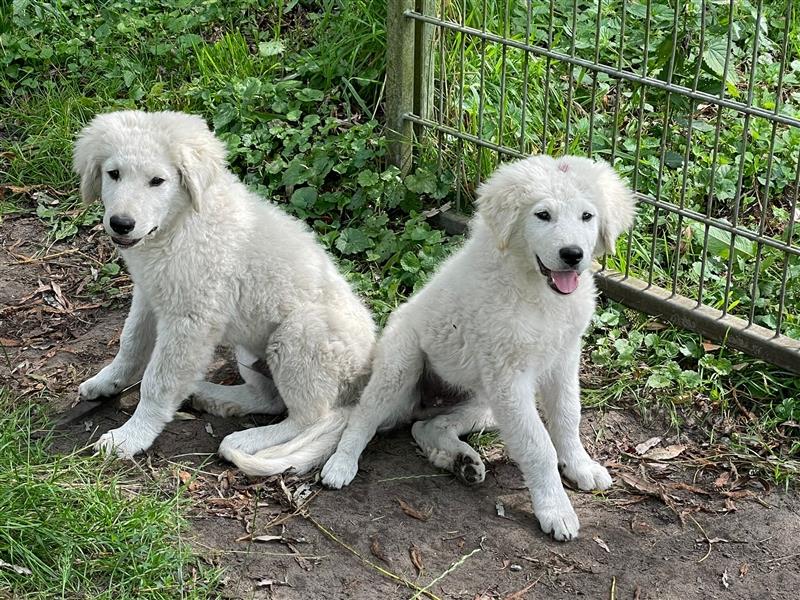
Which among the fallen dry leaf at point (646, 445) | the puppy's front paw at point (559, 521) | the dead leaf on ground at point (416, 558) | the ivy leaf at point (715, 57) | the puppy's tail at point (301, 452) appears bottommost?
the fallen dry leaf at point (646, 445)

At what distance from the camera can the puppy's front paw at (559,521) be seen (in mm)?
4324

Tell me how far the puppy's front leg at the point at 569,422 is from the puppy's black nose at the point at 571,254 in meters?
0.54

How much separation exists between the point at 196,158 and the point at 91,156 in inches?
17.1

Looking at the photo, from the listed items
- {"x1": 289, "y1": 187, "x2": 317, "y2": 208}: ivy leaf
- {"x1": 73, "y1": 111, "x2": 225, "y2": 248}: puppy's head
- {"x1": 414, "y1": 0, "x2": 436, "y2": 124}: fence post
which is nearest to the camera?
{"x1": 73, "y1": 111, "x2": 225, "y2": 248}: puppy's head

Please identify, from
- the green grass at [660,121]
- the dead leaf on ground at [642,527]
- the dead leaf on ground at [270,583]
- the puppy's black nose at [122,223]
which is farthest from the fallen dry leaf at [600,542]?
the puppy's black nose at [122,223]

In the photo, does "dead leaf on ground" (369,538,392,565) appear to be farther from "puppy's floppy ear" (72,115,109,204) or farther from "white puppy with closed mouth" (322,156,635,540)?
"puppy's floppy ear" (72,115,109,204)

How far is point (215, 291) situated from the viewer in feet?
15.5

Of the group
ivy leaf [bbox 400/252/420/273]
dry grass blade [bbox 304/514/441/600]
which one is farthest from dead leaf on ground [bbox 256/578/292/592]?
ivy leaf [bbox 400/252/420/273]

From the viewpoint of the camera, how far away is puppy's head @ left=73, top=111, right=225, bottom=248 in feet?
14.7

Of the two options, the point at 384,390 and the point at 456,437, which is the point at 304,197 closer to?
the point at 384,390

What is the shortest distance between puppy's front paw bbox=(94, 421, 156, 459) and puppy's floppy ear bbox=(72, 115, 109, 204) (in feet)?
3.30

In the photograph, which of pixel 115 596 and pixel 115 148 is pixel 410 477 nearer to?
pixel 115 596

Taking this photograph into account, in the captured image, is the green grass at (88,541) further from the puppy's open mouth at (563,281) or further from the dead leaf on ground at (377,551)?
the puppy's open mouth at (563,281)

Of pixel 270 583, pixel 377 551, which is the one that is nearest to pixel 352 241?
pixel 377 551
